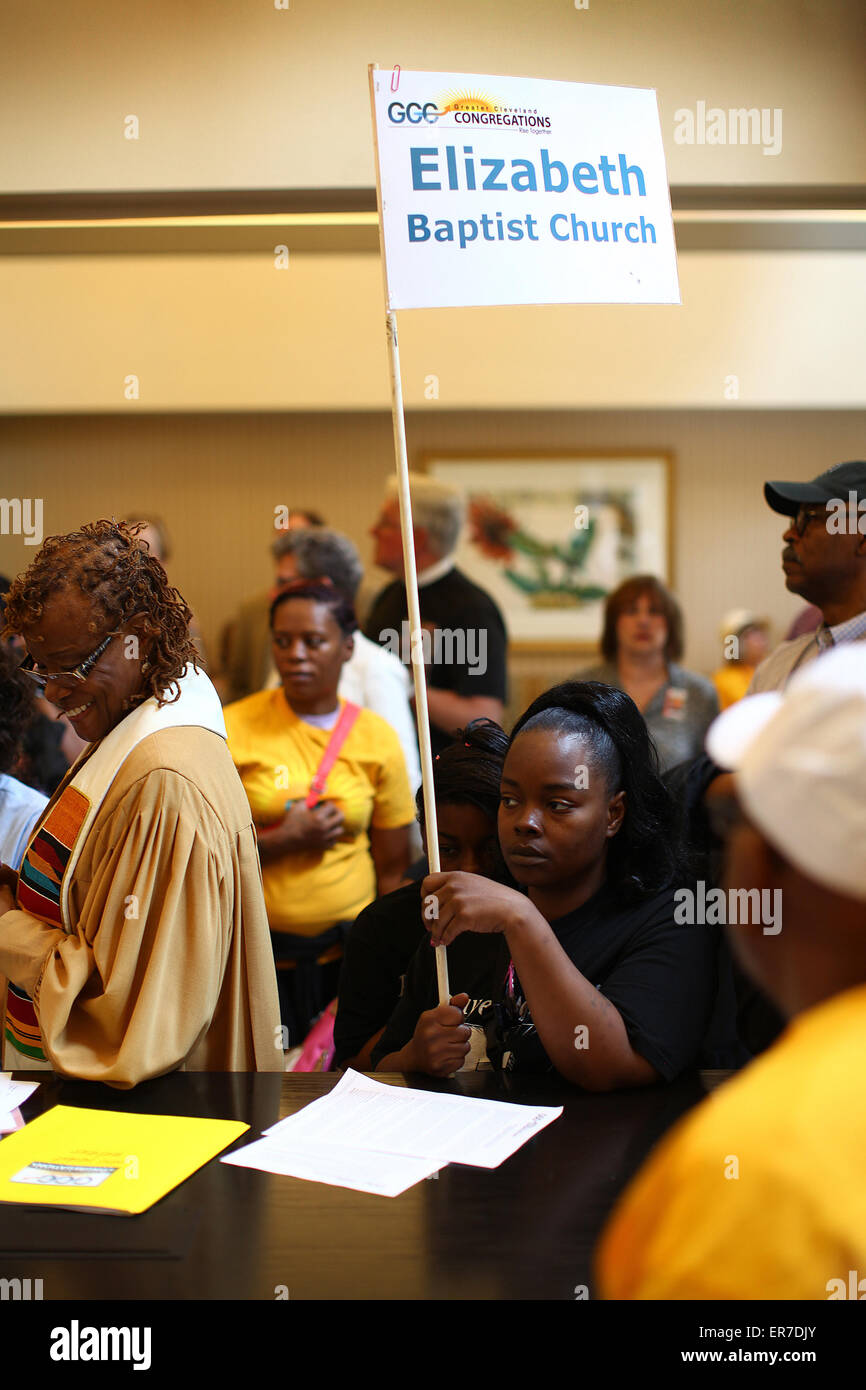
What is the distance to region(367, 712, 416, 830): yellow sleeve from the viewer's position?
10.1 ft

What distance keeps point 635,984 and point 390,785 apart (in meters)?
1.45

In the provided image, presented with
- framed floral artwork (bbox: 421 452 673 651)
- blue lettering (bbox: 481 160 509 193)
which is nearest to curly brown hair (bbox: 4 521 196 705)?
blue lettering (bbox: 481 160 509 193)

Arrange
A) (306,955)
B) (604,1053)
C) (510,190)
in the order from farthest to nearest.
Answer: (306,955) → (510,190) → (604,1053)

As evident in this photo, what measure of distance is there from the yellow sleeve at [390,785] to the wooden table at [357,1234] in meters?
1.53

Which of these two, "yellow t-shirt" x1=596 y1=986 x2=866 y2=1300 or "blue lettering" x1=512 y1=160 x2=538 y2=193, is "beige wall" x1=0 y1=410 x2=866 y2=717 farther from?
"yellow t-shirt" x1=596 y1=986 x2=866 y2=1300

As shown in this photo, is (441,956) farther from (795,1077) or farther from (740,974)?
(795,1077)

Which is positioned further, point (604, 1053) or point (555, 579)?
point (555, 579)

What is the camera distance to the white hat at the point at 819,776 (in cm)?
71

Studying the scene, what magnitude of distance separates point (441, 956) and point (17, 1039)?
0.70 metres

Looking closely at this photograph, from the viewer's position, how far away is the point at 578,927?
1.79m

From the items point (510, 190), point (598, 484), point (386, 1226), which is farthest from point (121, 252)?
point (386, 1226)

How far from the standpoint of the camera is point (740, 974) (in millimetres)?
1797

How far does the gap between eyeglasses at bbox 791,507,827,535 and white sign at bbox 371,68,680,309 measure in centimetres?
73

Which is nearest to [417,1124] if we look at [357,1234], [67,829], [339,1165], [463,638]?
A: [339,1165]
